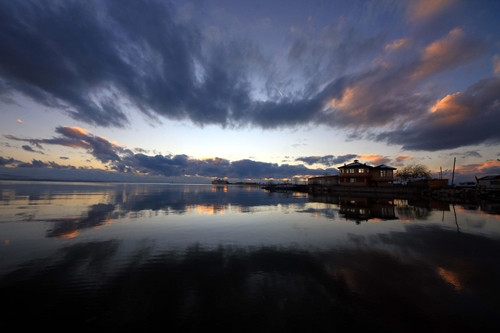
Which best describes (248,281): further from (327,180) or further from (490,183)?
(327,180)

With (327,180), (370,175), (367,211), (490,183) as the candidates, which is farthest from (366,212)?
(327,180)

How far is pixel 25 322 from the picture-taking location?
648cm

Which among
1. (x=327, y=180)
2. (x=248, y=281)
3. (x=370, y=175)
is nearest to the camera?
(x=248, y=281)

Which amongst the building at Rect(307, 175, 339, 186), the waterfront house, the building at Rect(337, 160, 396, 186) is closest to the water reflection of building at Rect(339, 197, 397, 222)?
the building at Rect(337, 160, 396, 186)

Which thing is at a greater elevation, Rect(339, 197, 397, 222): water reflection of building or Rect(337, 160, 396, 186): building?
Rect(337, 160, 396, 186): building

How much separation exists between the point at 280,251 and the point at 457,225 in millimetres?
21061

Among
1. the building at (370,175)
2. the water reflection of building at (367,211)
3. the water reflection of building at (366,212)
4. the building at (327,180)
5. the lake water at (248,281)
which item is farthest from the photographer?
the building at (327,180)

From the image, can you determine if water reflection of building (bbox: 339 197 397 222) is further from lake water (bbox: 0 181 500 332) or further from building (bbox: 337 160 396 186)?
building (bbox: 337 160 396 186)

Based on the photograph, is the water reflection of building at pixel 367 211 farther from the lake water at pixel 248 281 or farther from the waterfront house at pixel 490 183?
the waterfront house at pixel 490 183

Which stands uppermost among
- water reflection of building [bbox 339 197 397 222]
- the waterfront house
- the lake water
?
the waterfront house

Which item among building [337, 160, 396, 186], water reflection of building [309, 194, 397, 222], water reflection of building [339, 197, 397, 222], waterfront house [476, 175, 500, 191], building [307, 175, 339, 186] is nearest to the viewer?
water reflection of building [339, 197, 397, 222]

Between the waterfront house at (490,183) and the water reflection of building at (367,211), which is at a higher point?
the waterfront house at (490,183)

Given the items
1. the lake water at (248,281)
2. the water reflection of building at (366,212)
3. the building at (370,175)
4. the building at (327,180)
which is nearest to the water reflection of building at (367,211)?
the water reflection of building at (366,212)

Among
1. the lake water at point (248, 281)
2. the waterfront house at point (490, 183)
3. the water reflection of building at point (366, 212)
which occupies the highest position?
the waterfront house at point (490, 183)
